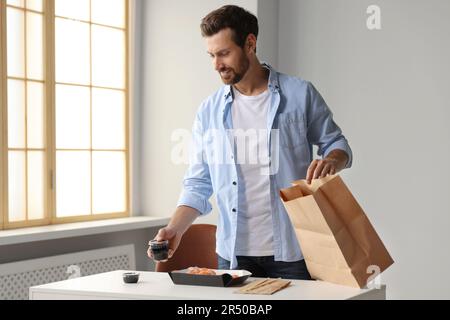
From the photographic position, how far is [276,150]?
2854 millimetres

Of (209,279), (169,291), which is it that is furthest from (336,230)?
(169,291)

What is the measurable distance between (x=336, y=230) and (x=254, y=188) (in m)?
0.48

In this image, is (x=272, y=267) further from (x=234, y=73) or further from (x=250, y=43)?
(x=250, y=43)

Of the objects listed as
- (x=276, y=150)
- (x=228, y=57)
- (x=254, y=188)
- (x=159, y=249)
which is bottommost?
(x=159, y=249)

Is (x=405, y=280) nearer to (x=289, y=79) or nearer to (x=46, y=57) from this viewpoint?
(x=289, y=79)

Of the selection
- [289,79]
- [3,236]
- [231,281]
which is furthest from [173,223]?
[3,236]

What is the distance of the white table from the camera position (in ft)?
7.85

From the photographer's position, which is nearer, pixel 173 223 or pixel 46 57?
pixel 173 223

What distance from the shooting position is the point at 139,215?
512cm

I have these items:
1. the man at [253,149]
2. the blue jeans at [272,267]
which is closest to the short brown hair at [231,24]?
the man at [253,149]

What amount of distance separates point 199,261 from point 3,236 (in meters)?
1.06

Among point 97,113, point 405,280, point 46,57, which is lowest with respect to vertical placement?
point 405,280

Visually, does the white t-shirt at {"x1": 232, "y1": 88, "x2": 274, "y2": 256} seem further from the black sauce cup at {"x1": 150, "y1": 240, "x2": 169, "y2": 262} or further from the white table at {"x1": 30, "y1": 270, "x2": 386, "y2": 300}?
the black sauce cup at {"x1": 150, "y1": 240, "x2": 169, "y2": 262}

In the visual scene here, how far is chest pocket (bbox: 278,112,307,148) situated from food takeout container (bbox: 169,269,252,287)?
534 mm
